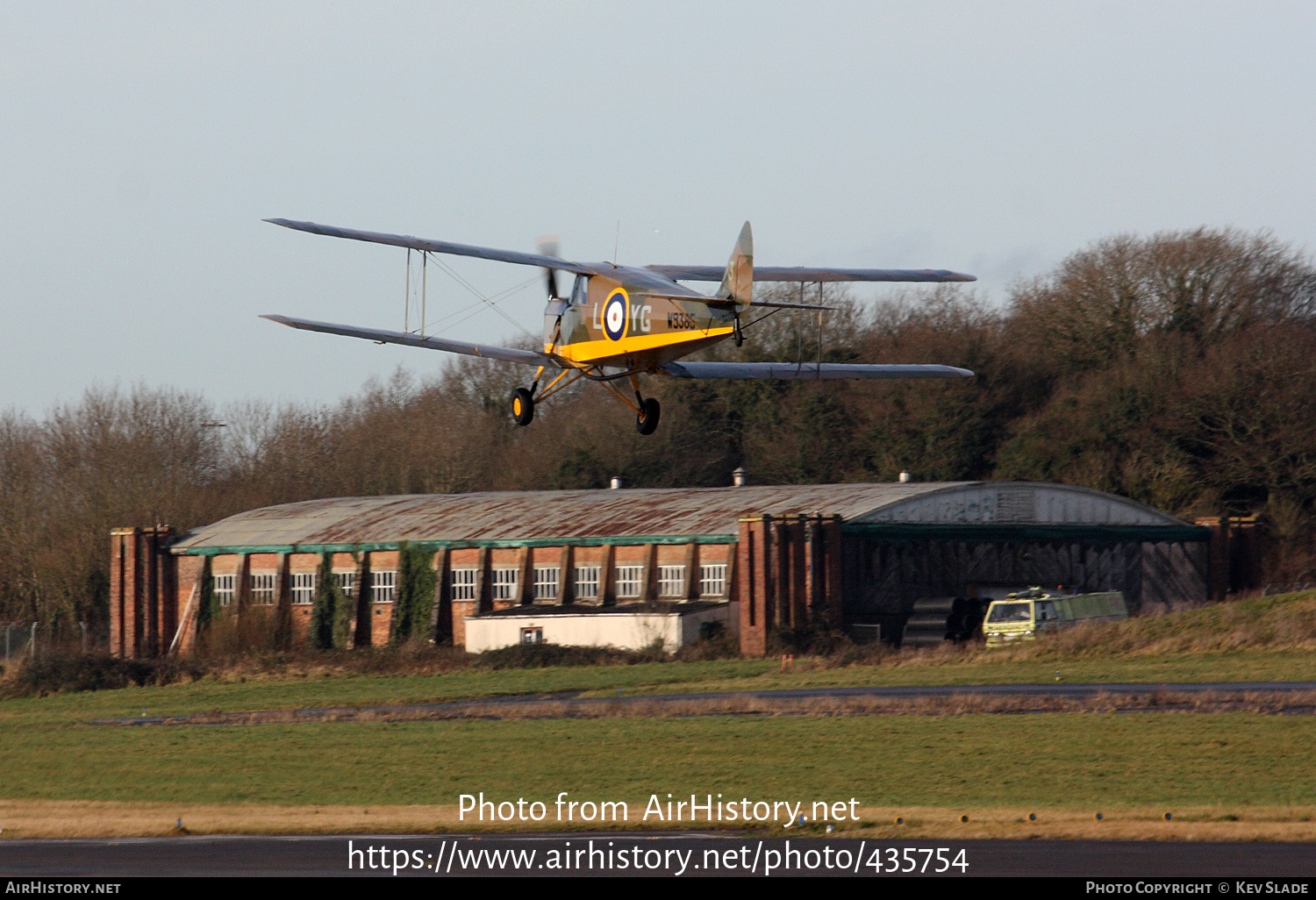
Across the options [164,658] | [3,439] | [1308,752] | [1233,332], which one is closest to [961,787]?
[1308,752]

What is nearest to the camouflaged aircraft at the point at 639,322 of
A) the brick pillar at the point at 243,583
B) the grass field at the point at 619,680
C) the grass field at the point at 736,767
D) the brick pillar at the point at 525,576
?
the grass field at the point at 736,767

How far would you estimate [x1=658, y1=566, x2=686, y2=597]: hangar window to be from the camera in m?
55.1

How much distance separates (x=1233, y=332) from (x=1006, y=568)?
20.1 metres

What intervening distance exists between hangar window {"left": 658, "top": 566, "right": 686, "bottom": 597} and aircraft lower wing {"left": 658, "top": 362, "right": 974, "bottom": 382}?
88.2ft

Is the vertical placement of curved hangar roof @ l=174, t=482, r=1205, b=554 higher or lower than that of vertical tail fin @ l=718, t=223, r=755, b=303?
lower

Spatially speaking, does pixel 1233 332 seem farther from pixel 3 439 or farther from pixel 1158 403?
pixel 3 439

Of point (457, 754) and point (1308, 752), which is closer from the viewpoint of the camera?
point (1308, 752)

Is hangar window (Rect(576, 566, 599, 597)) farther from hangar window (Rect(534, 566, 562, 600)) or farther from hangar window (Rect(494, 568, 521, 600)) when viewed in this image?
hangar window (Rect(494, 568, 521, 600))

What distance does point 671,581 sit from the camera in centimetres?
5541

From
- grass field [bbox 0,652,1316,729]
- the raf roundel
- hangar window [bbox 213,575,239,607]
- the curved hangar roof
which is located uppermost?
the raf roundel

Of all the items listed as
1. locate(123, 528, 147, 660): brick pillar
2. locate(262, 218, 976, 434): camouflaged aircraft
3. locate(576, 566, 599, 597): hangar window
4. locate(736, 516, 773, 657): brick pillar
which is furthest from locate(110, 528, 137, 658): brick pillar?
locate(262, 218, 976, 434): camouflaged aircraft

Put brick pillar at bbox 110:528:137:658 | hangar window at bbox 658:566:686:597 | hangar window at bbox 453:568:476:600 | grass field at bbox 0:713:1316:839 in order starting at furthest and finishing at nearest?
brick pillar at bbox 110:528:137:658, hangar window at bbox 453:568:476:600, hangar window at bbox 658:566:686:597, grass field at bbox 0:713:1316:839

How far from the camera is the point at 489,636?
5522 centimetres

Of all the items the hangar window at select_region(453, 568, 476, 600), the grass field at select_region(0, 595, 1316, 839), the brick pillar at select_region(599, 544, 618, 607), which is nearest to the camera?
the grass field at select_region(0, 595, 1316, 839)
